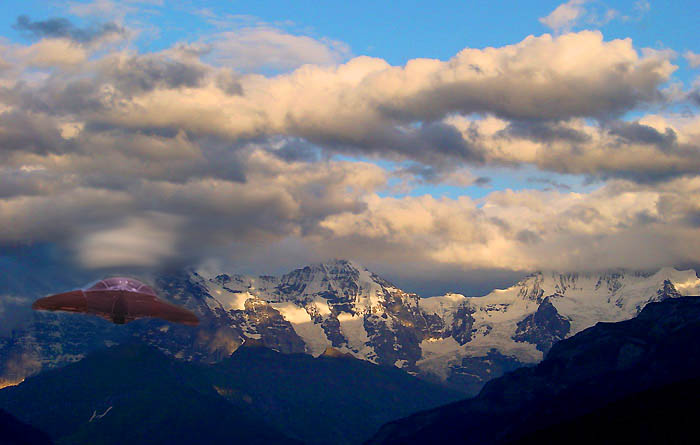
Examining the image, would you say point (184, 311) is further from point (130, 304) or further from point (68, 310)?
point (68, 310)

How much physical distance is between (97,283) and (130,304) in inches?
234

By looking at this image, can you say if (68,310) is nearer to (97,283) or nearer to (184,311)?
(97,283)

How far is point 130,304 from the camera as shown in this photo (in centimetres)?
11394

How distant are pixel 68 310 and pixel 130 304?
8.44 metres

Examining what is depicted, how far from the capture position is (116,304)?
375 ft

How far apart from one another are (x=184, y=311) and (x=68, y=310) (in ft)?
49.6

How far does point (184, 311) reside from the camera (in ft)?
372

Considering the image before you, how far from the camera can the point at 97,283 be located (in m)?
117

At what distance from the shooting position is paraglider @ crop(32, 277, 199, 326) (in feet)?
372

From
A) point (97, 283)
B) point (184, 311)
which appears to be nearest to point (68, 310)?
point (97, 283)

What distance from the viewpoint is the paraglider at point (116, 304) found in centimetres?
11331

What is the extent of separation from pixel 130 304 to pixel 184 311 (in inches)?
268

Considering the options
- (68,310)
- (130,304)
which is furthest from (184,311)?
(68,310)
